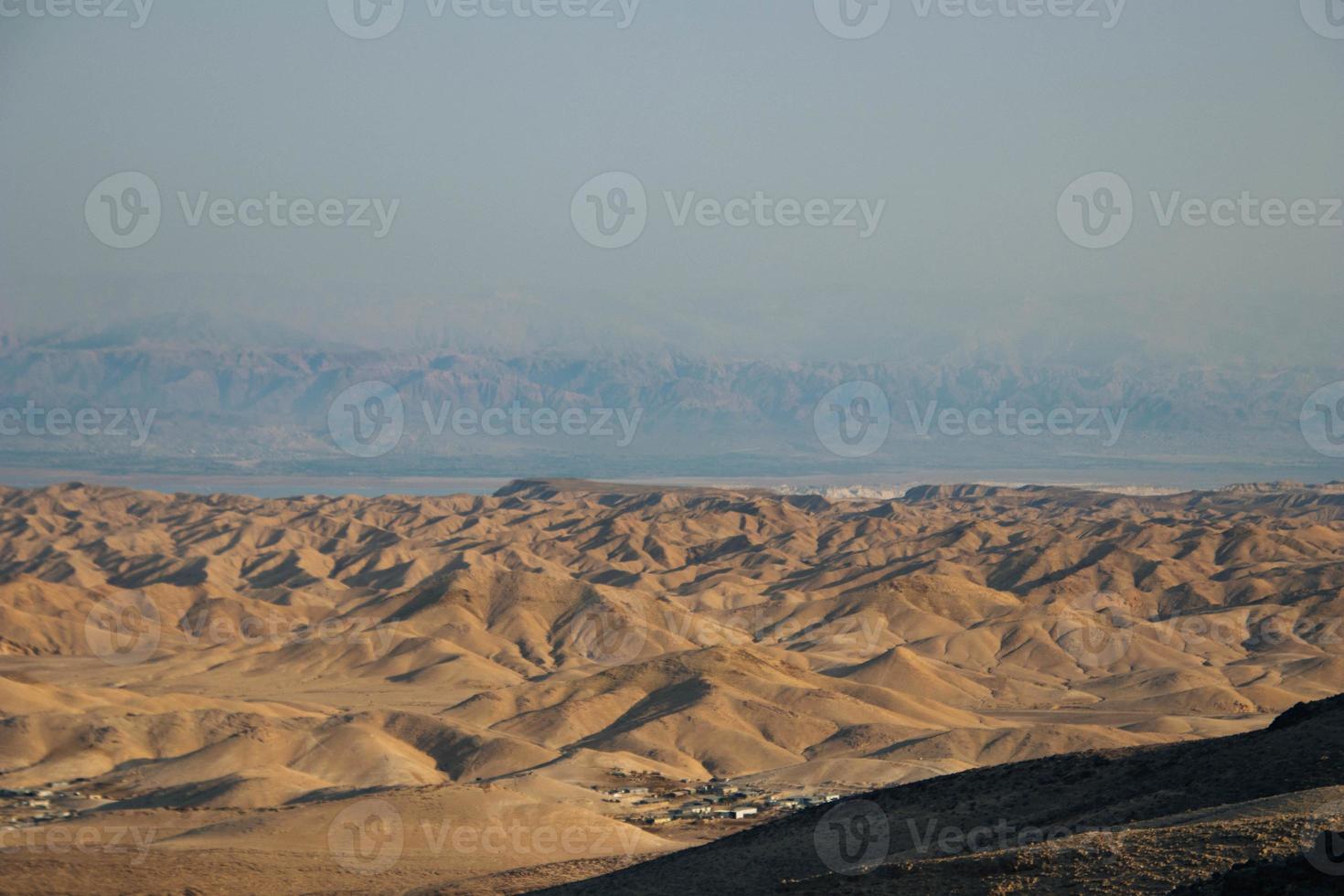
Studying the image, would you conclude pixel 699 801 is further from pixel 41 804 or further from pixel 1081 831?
pixel 1081 831

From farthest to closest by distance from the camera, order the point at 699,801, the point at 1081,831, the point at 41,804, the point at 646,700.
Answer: the point at 646,700
the point at 699,801
the point at 41,804
the point at 1081,831

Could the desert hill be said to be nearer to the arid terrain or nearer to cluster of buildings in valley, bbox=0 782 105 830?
the arid terrain

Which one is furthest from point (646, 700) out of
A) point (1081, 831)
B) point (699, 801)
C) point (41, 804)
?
A: point (1081, 831)

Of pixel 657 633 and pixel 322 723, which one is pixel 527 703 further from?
pixel 657 633

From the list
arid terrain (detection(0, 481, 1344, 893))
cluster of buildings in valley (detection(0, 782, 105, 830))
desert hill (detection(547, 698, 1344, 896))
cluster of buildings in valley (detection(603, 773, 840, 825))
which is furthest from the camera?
cluster of buildings in valley (detection(603, 773, 840, 825))

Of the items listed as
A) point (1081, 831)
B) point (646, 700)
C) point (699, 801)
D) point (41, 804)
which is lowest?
point (699, 801)

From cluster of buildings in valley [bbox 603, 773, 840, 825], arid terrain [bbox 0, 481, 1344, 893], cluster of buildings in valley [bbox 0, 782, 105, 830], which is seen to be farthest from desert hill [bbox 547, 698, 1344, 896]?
cluster of buildings in valley [bbox 0, 782, 105, 830]

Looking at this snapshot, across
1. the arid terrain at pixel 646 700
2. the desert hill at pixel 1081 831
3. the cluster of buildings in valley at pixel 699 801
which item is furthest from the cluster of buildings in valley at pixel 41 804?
the desert hill at pixel 1081 831

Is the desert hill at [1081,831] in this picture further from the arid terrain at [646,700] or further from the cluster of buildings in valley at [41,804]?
the cluster of buildings in valley at [41,804]
